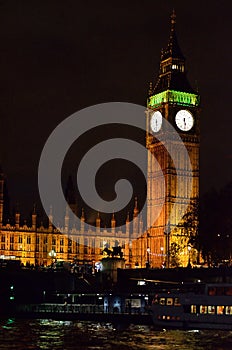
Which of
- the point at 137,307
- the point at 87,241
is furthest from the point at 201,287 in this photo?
the point at 87,241

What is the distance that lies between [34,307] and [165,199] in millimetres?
43699

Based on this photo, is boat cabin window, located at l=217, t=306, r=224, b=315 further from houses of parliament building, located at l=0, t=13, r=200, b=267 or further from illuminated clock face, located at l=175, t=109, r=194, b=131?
Answer: illuminated clock face, located at l=175, t=109, r=194, b=131

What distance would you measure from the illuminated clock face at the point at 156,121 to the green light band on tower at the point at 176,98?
Answer: 4.92 feet

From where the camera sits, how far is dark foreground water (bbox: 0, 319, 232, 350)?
186ft

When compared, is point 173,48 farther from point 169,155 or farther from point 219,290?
point 219,290

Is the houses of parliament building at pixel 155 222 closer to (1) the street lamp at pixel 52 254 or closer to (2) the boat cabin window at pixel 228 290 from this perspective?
(1) the street lamp at pixel 52 254

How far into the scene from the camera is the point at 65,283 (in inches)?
3922

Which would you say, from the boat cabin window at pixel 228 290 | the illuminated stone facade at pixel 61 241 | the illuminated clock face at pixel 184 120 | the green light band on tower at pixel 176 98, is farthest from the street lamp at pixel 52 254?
the boat cabin window at pixel 228 290

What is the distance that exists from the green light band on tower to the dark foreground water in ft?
209

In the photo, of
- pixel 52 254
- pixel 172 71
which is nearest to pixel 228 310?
pixel 52 254

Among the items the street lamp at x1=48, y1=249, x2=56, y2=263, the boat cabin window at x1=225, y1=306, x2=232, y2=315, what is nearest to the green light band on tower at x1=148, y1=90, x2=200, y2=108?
the street lamp at x1=48, y1=249, x2=56, y2=263

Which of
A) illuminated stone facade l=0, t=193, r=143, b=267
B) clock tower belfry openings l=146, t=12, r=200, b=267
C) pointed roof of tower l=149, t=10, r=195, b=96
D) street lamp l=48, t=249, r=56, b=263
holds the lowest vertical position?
street lamp l=48, t=249, r=56, b=263

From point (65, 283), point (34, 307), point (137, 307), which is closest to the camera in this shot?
point (137, 307)

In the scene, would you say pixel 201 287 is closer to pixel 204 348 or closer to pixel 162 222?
pixel 204 348
